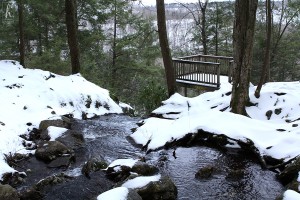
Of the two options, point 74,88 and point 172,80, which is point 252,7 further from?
point 74,88

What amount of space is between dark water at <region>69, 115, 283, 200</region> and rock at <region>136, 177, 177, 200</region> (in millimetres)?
230

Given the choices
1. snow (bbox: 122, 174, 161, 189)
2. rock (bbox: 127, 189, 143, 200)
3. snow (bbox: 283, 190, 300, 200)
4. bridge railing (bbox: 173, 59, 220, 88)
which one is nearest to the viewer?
snow (bbox: 283, 190, 300, 200)

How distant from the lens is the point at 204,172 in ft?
21.6

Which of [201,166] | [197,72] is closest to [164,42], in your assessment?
[197,72]

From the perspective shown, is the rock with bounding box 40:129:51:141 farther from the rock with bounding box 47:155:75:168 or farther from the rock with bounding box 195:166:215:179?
the rock with bounding box 195:166:215:179

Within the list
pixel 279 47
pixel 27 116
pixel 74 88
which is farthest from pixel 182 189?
pixel 279 47

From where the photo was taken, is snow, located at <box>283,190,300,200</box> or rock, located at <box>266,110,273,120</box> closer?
snow, located at <box>283,190,300,200</box>

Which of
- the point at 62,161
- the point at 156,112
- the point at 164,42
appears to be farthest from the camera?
the point at 164,42

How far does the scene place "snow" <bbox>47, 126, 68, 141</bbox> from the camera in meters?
8.60

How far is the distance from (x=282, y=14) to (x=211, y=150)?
17327 mm

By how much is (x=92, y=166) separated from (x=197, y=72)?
9.04m

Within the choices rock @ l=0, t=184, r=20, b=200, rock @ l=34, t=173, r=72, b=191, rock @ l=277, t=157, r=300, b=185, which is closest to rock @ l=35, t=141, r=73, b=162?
rock @ l=34, t=173, r=72, b=191

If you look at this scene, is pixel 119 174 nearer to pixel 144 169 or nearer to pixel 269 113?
pixel 144 169

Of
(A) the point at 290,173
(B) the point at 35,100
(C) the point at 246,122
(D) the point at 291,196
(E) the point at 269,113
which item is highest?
(B) the point at 35,100
